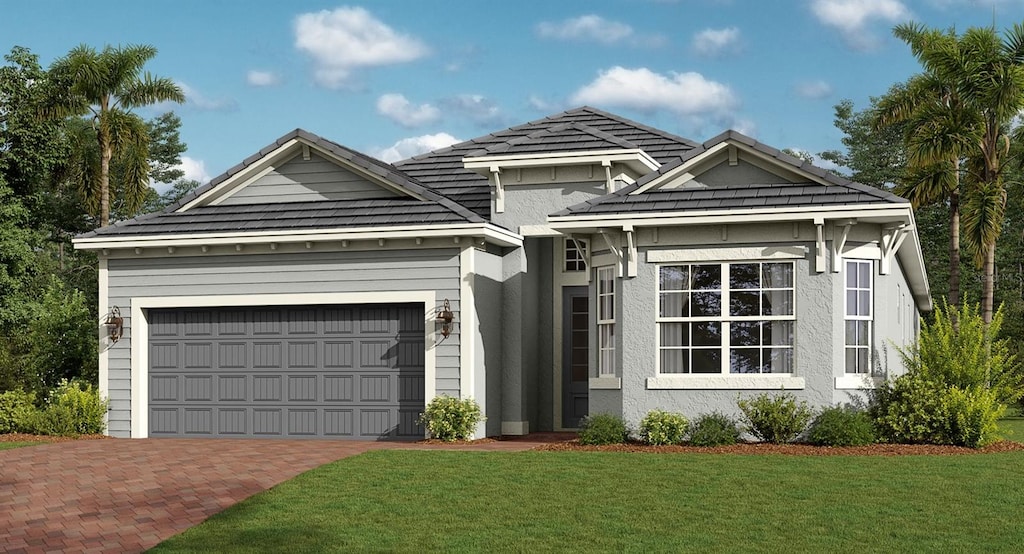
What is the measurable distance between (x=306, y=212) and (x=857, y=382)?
919 cm

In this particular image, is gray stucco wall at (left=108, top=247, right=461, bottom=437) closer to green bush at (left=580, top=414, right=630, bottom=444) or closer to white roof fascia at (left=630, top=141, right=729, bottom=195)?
green bush at (left=580, top=414, right=630, bottom=444)

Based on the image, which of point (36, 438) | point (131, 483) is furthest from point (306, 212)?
point (131, 483)

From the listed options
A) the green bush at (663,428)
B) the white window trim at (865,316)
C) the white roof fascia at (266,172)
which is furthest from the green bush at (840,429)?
the white roof fascia at (266,172)

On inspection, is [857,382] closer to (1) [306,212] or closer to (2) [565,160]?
(2) [565,160]

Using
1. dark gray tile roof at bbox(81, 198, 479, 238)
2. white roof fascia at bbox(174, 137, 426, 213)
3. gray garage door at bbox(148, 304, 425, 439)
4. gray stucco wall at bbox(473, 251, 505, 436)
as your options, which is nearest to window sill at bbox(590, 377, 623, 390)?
gray stucco wall at bbox(473, 251, 505, 436)

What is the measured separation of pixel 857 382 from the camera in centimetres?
1673

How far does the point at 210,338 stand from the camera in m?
19.7

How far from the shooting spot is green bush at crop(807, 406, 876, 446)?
1599cm

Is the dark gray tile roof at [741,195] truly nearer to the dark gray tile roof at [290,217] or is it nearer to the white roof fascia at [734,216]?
the white roof fascia at [734,216]

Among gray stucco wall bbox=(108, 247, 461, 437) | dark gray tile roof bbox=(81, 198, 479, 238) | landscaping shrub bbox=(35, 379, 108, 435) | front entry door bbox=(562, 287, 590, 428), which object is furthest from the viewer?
front entry door bbox=(562, 287, 590, 428)

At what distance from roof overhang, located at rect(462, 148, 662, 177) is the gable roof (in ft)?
3.49

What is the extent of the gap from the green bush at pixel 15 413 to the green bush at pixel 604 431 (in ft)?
31.5

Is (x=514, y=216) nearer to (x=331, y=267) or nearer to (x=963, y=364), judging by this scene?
(x=331, y=267)

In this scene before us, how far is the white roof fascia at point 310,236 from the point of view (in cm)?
1814
